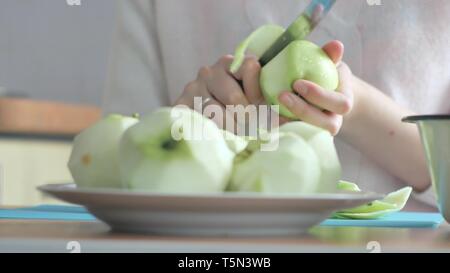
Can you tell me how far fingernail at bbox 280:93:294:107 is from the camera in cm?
71

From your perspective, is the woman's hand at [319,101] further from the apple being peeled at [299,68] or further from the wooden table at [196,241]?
the wooden table at [196,241]

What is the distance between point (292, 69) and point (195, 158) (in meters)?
0.25

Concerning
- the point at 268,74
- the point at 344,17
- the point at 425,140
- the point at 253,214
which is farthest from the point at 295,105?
→ the point at 344,17

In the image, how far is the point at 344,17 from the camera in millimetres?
1295

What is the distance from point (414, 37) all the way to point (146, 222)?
0.92 metres

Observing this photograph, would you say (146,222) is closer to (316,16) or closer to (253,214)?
(253,214)

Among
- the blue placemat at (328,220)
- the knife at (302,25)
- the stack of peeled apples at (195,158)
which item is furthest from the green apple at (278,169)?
the knife at (302,25)

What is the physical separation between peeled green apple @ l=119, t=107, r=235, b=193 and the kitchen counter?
3cm

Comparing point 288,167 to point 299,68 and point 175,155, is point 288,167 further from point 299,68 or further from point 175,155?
point 299,68

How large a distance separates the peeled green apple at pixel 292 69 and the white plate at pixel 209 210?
21cm

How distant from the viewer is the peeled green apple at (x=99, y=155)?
1.74 feet

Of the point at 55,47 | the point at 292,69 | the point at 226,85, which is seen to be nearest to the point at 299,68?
the point at 292,69

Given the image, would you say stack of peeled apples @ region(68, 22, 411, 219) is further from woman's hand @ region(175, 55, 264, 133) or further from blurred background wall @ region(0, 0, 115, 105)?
blurred background wall @ region(0, 0, 115, 105)

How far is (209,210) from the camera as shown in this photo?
468mm
